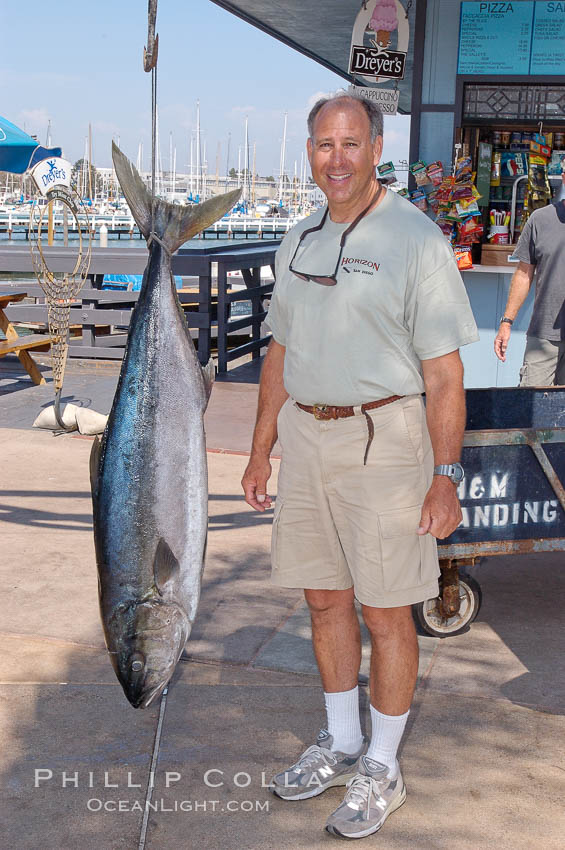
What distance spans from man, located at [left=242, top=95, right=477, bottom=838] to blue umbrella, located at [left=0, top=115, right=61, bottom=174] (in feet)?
33.8

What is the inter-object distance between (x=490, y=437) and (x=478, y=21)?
5447 millimetres

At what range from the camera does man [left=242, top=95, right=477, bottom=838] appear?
2.74 metres

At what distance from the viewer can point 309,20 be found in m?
11.9

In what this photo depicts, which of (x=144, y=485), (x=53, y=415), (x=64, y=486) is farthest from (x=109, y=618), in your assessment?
(x=53, y=415)

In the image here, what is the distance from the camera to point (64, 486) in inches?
260

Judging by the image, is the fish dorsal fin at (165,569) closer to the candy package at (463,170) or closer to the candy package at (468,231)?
the candy package at (468,231)

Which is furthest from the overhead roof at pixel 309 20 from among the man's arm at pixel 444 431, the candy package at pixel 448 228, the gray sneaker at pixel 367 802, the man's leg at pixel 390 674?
the gray sneaker at pixel 367 802

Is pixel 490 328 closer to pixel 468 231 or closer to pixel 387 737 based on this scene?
pixel 468 231

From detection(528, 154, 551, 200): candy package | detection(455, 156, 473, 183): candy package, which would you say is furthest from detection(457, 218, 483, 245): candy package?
detection(528, 154, 551, 200): candy package

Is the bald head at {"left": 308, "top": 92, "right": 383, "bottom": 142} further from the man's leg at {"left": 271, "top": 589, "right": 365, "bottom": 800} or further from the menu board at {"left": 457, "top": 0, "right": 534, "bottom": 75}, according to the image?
the menu board at {"left": 457, "top": 0, "right": 534, "bottom": 75}

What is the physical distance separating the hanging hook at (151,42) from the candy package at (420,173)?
578 centimetres

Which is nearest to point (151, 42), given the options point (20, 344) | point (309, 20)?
point (20, 344)

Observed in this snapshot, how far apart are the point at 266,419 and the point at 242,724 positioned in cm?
112

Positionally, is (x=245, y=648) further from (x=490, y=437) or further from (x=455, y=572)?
(x=490, y=437)
